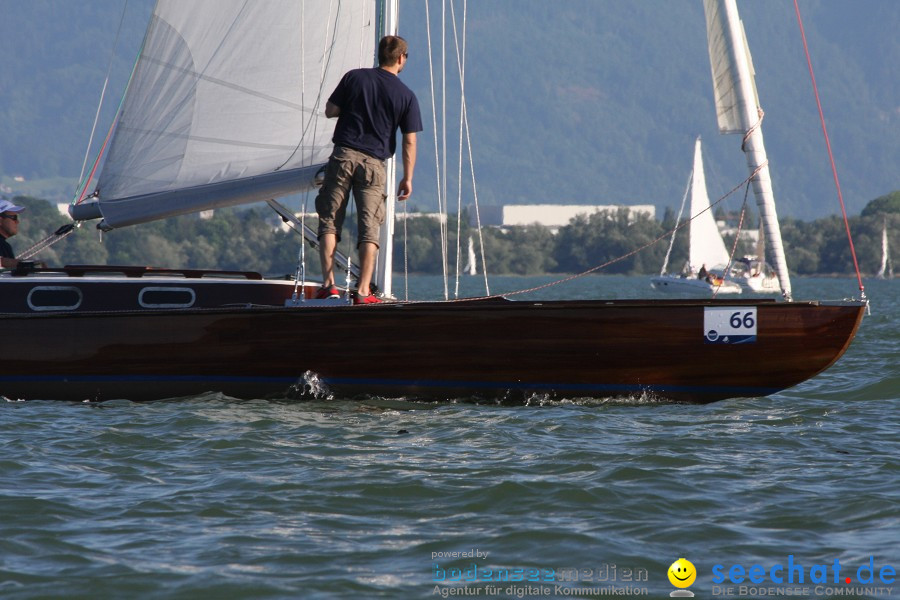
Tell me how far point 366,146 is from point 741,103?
331 cm

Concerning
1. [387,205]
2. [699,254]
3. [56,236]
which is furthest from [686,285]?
[387,205]

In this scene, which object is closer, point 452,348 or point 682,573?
point 682,573

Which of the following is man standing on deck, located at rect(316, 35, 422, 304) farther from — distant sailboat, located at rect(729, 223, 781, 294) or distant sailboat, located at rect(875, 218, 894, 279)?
distant sailboat, located at rect(875, 218, 894, 279)

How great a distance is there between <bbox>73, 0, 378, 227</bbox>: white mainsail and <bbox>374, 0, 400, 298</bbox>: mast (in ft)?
0.78

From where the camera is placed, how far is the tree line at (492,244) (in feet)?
298

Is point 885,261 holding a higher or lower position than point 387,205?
higher

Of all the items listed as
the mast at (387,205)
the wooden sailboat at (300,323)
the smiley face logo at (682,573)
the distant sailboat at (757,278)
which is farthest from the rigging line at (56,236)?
the distant sailboat at (757,278)

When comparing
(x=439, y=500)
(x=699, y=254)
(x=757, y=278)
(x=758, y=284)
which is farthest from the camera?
(x=699, y=254)

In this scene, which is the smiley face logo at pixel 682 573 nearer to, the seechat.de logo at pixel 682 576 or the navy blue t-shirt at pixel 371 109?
the seechat.de logo at pixel 682 576

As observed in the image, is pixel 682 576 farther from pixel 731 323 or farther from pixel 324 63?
pixel 324 63

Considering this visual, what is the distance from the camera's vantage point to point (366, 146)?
30.9 ft

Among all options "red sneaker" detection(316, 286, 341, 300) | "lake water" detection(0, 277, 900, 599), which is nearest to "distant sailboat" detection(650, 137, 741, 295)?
"red sneaker" detection(316, 286, 341, 300)

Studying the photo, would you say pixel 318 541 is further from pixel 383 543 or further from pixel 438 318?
pixel 438 318

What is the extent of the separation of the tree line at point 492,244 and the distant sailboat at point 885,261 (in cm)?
96
